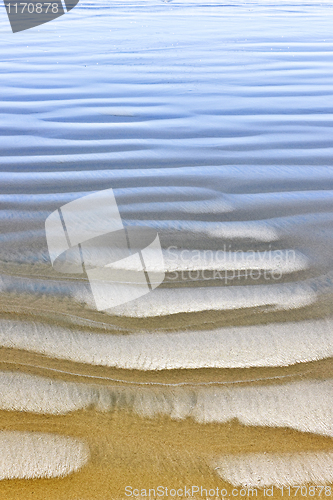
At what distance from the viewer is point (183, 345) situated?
2.20m

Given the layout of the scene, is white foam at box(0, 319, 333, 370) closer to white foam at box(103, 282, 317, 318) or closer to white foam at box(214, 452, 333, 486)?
white foam at box(103, 282, 317, 318)

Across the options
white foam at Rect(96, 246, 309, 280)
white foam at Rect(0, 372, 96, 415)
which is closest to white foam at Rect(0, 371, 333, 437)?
white foam at Rect(0, 372, 96, 415)

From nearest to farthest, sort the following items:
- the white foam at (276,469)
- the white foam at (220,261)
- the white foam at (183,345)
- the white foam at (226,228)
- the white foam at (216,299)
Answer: the white foam at (276,469) → the white foam at (183,345) → the white foam at (216,299) → the white foam at (220,261) → the white foam at (226,228)

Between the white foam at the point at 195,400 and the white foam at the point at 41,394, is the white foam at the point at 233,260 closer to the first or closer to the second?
the white foam at the point at 195,400

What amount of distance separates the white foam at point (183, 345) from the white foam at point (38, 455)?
15.8 inches

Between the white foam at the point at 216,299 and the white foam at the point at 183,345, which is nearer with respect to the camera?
the white foam at the point at 183,345

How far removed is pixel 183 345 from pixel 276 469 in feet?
2.22

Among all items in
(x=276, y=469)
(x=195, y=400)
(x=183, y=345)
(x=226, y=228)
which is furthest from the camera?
(x=226, y=228)

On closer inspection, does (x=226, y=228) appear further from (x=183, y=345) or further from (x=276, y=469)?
(x=276, y=469)

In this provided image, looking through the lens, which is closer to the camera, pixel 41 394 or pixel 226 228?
pixel 41 394

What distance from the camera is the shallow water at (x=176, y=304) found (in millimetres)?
1756

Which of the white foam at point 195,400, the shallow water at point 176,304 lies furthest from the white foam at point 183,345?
the white foam at point 195,400

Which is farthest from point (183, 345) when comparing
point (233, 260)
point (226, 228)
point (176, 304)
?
point (226, 228)

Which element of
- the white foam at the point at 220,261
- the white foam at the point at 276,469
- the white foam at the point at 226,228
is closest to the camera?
the white foam at the point at 276,469
